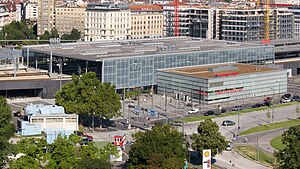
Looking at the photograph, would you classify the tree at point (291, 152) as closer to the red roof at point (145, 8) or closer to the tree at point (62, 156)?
the tree at point (62, 156)

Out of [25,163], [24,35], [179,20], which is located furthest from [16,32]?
[25,163]

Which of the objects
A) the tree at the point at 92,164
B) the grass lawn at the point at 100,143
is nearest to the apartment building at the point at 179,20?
the grass lawn at the point at 100,143

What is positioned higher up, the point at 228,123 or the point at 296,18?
the point at 296,18

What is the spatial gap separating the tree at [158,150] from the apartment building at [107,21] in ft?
191

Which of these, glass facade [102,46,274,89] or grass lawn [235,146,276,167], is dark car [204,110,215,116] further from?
grass lawn [235,146,276,167]

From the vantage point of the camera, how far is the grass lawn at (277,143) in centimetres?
5223

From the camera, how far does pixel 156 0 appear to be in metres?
130

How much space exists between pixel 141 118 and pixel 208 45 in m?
22.8

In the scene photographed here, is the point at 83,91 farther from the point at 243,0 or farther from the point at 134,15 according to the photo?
the point at 243,0

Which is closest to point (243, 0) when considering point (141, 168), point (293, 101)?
point (293, 101)

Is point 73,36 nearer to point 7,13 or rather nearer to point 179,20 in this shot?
point 179,20

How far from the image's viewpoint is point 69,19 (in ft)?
367

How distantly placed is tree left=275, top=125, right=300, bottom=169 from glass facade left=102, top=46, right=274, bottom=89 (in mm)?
24263

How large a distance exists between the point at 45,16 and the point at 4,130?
67036mm
